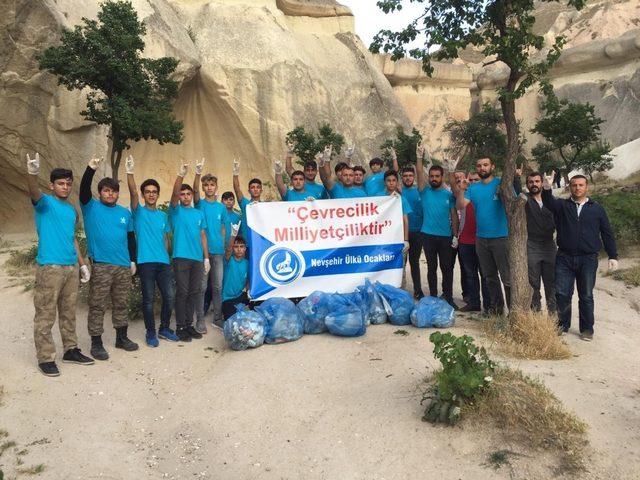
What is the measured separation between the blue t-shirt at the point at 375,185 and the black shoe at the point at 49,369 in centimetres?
394

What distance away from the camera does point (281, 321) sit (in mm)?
5301

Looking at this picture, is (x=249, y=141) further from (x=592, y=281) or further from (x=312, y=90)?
(x=592, y=281)

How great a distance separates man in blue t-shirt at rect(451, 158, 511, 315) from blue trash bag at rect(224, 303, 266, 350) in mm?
2462

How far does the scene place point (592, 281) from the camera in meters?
5.29

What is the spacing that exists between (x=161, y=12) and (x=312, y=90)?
17.6 feet

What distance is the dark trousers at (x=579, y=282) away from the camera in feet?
17.3

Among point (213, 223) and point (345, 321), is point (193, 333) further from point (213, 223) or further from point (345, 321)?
point (345, 321)

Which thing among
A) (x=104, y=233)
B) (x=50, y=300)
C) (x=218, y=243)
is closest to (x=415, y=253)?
(x=218, y=243)

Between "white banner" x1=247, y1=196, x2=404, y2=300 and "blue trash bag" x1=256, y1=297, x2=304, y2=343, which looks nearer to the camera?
"blue trash bag" x1=256, y1=297, x2=304, y2=343

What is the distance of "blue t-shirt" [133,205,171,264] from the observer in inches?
206

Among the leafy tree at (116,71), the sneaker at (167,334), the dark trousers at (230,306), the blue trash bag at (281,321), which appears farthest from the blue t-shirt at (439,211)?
the leafy tree at (116,71)

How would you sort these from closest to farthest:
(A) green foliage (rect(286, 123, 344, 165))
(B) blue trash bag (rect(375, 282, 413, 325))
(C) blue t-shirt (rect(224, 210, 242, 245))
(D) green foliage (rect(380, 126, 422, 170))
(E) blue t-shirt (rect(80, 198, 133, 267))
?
1. (E) blue t-shirt (rect(80, 198, 133, 267))
2. (B) blue trash bag (rect(375, 282, 413, 325))
3. (C) blue t-shirt (rect(224, 210, 242, 245))
4. (A) green foliage (rect(286, 123, 344, 165))
5. (D) green foliage (rect(380, 126, 422, 170))

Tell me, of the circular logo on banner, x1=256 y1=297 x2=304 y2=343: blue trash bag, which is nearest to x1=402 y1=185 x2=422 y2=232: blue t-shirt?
the circular logo on banner

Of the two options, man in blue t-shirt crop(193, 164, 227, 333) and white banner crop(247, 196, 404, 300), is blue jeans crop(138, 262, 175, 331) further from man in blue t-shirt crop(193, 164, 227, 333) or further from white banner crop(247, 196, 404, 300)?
white banner crop(247, 196, 404, 300)
